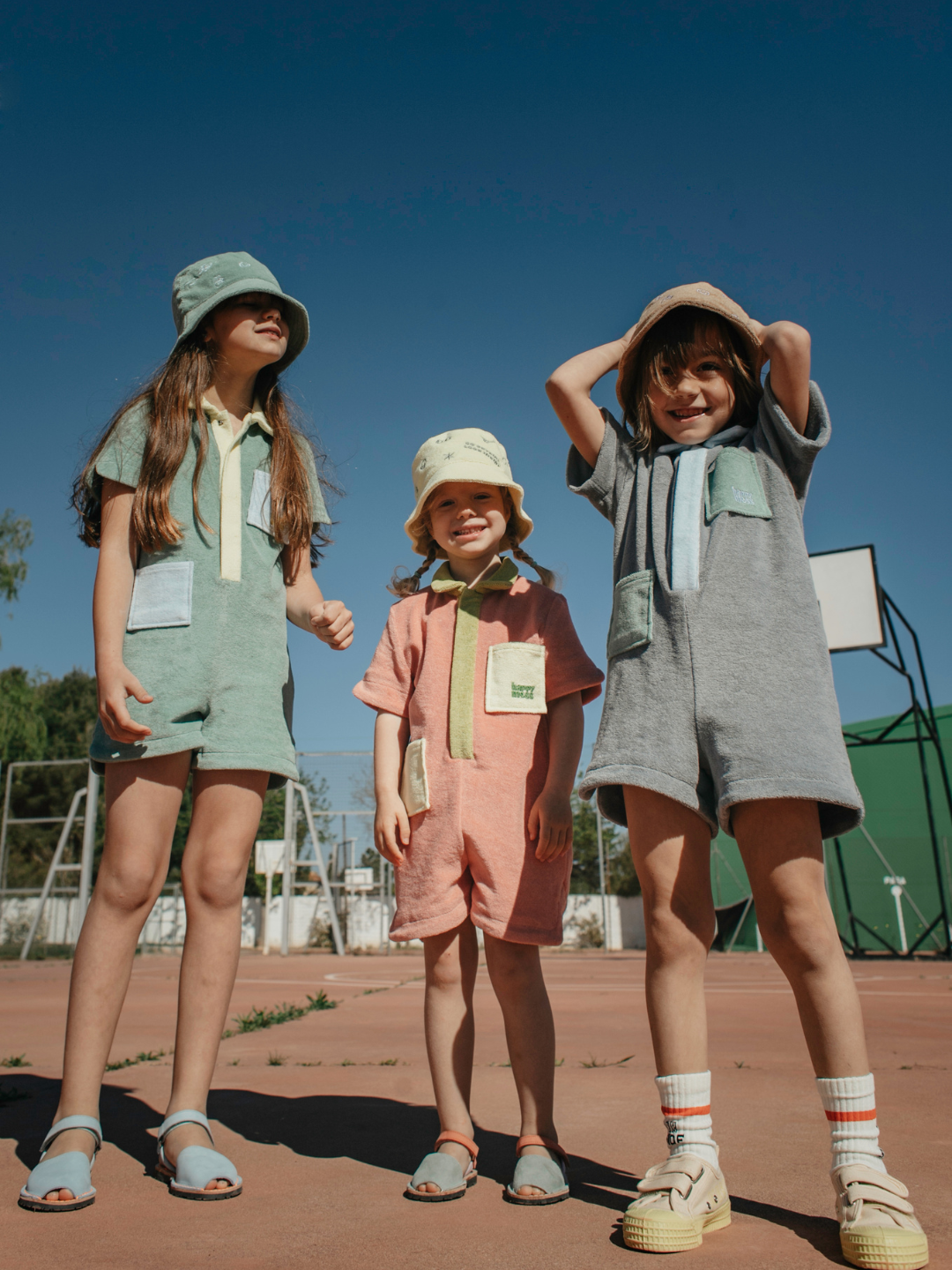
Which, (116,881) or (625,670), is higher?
(625,670)

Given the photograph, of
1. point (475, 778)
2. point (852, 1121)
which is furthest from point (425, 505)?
point (852, 1121)

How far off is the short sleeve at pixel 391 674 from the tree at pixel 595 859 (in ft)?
74.1

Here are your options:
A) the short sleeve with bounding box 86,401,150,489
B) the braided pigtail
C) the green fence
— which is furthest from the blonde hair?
the green fence

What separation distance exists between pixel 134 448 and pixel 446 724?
94 cm

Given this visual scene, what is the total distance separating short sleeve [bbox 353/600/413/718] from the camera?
215 centimetres

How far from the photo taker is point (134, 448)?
2.09 metres

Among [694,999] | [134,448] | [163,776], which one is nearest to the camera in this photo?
[694,999]

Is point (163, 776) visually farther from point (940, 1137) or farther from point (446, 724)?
point (940, 1137)

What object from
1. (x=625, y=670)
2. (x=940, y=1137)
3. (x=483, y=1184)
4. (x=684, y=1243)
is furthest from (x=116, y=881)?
(x=940, y=1137)

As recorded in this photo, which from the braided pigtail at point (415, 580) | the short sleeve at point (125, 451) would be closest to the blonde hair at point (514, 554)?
the braided pigtail at point (415, 580)

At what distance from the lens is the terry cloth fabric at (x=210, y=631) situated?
1.94 m

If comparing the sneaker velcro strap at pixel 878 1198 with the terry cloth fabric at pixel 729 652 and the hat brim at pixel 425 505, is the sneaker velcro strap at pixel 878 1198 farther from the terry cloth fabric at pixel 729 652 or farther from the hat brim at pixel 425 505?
the hat brim at pixel 425 505

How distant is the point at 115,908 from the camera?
1848 mm

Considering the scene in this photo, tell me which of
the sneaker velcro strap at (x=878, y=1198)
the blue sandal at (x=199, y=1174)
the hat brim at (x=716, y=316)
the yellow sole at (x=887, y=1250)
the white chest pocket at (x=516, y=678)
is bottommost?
the blue sandal at (x=199, y=1174)
